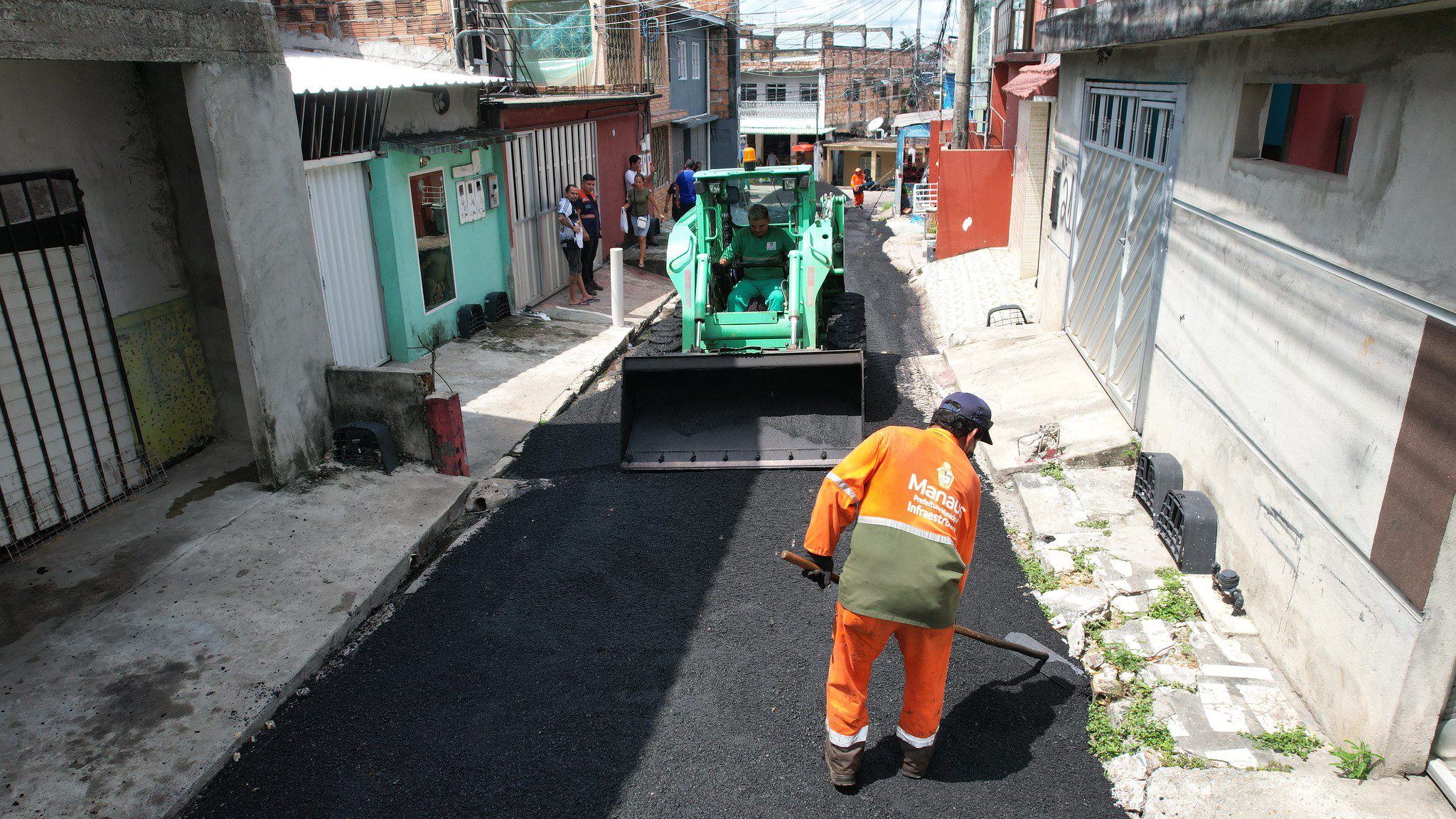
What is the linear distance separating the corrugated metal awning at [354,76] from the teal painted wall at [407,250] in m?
0.78

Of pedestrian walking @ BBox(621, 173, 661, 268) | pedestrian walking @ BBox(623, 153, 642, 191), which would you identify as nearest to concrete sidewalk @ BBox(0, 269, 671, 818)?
pedestrian walking @ BBox(621, 173, 661, 268)

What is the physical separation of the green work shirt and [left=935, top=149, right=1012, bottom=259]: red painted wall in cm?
652

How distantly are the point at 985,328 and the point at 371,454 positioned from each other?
7139 mm

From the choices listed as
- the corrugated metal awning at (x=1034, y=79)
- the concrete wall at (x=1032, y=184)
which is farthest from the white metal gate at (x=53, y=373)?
the concrete wall at (x=1032, y=184)

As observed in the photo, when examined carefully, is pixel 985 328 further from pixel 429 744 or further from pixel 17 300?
pixel 17 300

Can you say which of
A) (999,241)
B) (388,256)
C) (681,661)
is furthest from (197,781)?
(999,241)

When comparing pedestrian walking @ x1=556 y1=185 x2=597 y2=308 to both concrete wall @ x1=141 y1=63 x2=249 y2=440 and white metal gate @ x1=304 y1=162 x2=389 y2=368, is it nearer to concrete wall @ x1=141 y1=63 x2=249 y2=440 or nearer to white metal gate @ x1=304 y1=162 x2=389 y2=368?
white metal gate @ x1=304 y1=162 x2=389 y2=368

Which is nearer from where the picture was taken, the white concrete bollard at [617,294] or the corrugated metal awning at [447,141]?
the corrugated metal awning at [447,141]

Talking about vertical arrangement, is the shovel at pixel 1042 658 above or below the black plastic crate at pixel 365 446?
below

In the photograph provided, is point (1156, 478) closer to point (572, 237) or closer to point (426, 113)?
point (426, 113)

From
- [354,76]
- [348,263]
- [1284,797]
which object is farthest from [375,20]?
[1284,797]

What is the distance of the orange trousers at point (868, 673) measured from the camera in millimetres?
3689

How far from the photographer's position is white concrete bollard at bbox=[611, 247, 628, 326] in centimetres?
1102

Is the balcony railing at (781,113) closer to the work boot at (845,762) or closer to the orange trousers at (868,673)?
the orange trousers at (868,673)
